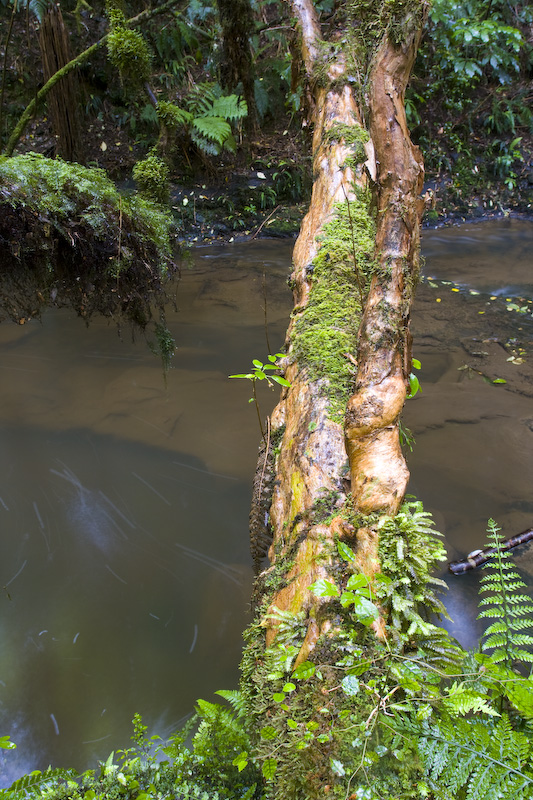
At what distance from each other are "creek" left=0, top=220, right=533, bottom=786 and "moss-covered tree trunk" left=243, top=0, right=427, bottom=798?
146 cm

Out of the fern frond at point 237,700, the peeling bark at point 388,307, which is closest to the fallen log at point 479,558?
the peeling bark at point 388,307

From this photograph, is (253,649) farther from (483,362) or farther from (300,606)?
(483,362)

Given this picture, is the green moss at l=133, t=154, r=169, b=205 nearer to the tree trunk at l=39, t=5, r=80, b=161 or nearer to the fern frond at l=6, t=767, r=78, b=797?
the tree trunk at l=39, t=5, r=80, b=161

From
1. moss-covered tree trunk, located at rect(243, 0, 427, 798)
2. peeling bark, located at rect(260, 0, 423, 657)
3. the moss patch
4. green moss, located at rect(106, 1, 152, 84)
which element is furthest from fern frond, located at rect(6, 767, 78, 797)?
green moss, located at rect(106, 1, 152, 84)

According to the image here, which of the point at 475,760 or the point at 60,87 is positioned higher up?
the point at 60,87

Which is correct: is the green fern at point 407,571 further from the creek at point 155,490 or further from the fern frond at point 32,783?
the creek at point 155,490

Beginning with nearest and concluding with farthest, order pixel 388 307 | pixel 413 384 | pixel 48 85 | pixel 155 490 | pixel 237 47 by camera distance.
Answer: pixel 388 307 < pixel 413 384 < pixel 155 490 < pixel 48 85 < pixel 237 47

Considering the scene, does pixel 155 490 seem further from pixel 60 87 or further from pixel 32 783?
pixel 60 87

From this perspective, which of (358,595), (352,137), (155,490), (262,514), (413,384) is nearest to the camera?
(358,595)

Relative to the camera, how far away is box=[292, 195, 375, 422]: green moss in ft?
7.80

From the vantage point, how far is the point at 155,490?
13.0 ft

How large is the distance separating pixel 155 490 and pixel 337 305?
7.12ft

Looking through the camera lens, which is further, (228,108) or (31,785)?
(228,108)

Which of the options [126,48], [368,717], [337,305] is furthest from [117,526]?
[126,48]
